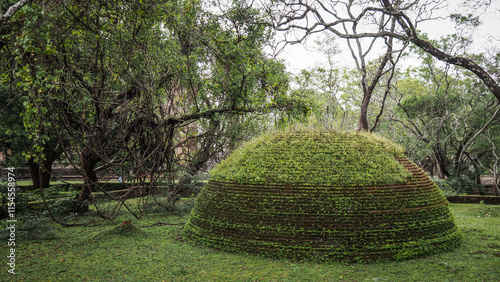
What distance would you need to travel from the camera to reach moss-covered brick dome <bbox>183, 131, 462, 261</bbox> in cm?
700

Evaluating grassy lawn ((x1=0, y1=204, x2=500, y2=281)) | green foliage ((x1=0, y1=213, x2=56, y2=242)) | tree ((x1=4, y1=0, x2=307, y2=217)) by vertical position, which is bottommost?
grassy lawn ((x1=0, y1=204, x2=500, y2=281))

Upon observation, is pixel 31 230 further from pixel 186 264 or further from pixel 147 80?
pixel 147 80

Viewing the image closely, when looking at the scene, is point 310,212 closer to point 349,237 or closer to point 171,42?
point 349,237

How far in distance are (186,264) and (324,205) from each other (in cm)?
301

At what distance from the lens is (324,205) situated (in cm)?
725

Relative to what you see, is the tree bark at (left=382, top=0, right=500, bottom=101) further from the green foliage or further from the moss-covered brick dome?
the green foliage

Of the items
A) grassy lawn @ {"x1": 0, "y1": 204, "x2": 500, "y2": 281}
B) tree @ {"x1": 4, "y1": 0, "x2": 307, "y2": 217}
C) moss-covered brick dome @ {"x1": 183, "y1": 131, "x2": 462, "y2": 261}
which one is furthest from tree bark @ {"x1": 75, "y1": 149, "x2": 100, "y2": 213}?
moss-covered brick dome @ {"x1": 183, "y1": 131, "x2": 462, "y2": 261}

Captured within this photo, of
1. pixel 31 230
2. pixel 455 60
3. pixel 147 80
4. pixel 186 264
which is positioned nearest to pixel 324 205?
pixel 186 264

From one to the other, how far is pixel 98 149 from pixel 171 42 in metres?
4.39

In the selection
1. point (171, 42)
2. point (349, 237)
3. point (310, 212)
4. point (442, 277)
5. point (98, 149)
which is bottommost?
point (442, 277)

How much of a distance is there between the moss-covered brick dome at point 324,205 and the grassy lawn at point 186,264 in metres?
0.34

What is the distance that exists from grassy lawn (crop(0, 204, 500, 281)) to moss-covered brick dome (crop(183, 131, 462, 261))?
1.13 ft

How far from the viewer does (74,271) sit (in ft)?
20.5

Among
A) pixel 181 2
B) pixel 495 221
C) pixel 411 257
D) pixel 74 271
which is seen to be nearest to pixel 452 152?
pixel 495 221
